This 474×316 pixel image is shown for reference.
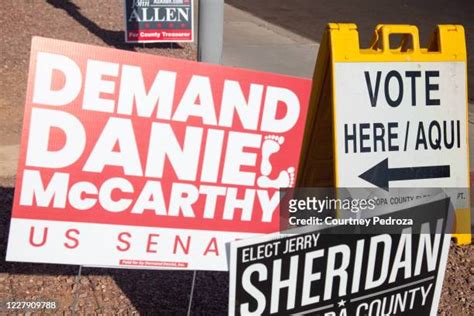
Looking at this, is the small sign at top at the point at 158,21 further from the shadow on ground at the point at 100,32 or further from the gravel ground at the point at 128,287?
the gravel ground at the point at 128,287

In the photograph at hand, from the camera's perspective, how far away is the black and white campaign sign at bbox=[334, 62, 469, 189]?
5.30 meters

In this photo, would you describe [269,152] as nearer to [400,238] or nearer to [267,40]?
[400,238]

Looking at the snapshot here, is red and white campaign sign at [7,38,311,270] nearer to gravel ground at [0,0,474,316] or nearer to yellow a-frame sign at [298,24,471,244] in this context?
yellow a-frame sign at [298,24,471,244]

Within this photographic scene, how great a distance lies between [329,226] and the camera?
167 inches

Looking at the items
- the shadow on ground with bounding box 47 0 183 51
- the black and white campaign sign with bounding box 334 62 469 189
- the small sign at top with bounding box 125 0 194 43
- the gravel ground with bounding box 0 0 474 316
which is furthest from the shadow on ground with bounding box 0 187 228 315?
the shadow on ground with bounding box 47 0 183 51

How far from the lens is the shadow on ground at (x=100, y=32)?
13.4m

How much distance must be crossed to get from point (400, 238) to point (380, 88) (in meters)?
1.17

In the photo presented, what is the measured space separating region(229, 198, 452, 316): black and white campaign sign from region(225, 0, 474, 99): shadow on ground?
10147 mm

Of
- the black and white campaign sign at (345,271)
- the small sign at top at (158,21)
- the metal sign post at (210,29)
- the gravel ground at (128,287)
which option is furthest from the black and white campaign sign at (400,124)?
the small sign at top at (158,21)

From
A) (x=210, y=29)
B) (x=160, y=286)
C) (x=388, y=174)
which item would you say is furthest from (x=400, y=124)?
(x=210, y=29)

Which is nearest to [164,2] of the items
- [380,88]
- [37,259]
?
[380,88]

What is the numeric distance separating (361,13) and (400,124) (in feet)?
39.0

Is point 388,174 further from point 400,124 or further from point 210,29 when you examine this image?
point 210,29

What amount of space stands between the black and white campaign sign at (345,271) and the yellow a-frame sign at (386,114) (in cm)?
58
